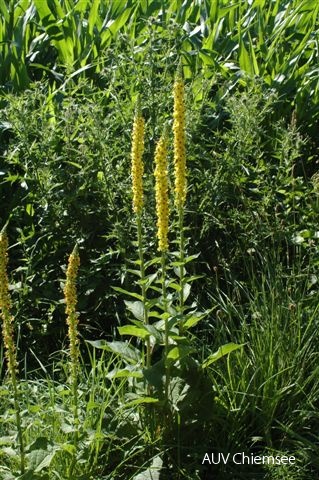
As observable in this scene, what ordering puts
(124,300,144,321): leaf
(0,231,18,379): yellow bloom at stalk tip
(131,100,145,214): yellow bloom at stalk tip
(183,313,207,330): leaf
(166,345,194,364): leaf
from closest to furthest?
(0,231,18,379): yellow bloom at stalk tip < (131,100,145,214): yellow bloom at stalk tip < (166,345,194,364): leaf < (183,313,207,330): leaf < (124,300,144,321): leaf

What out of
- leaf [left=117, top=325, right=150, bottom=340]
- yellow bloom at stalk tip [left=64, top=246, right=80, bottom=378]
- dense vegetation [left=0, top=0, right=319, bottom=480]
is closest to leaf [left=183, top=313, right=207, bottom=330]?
dense vegetation [left=0, top=0, right=319, bottom=480]

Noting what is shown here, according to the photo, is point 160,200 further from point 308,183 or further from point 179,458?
point 308,183

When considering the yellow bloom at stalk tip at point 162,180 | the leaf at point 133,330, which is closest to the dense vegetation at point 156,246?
the leaf at point 133,330

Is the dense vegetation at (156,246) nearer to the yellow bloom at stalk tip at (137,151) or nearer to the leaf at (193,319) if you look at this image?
the leaf at (193,319)

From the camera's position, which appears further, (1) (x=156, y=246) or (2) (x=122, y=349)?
(1) (x=156, y=246)

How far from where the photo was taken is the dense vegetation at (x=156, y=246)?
3768mm

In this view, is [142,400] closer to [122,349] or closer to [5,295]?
[122,349]

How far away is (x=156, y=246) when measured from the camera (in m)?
4.79

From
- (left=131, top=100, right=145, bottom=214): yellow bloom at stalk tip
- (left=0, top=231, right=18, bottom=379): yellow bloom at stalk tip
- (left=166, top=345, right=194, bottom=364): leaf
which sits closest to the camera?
(left=0, top=231, right=18, bottom=379): yellow bloom at stalk tip

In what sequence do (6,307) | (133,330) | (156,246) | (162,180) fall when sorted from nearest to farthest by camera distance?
(6,307) → (162,180) → (133,330) → (156,246)

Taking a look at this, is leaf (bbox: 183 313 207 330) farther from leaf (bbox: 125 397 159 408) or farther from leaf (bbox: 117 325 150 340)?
leaf (bbox: 125 397 159 408)

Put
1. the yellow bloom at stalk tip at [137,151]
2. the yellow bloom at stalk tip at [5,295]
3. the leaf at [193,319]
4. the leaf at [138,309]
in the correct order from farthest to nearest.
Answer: the leaf at [138,309] < the leaf at [193,319] < the yellow bloom at stalk tip at [137,151] < the yellow bloom at stalk tip at [5,295]

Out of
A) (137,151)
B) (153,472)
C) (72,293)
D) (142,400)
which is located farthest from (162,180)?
(153,472)

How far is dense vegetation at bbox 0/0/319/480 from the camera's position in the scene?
3.77 meters
